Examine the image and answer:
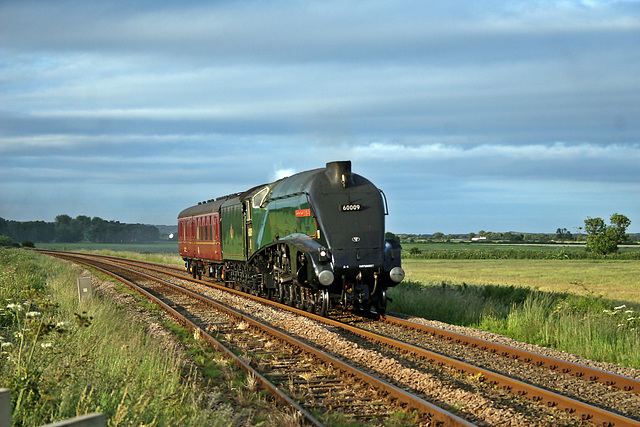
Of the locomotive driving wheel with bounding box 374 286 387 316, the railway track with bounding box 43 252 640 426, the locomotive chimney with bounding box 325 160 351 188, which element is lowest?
the railway track with bounding box 43 252 640 426

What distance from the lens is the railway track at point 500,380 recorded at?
7152 mm

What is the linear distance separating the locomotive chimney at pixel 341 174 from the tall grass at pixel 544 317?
449 cm

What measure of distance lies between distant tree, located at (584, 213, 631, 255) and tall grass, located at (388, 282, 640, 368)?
70624mm

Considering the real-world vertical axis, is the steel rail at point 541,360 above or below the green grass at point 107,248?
below

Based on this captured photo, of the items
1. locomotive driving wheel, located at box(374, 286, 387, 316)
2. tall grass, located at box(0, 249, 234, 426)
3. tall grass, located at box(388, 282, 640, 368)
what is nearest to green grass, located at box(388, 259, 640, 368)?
tall grass, located at box(388, 282, 640, 368)

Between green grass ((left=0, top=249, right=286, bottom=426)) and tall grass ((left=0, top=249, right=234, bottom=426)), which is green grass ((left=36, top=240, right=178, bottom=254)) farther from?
tall grass ((left=0, top=249, right=234, bottom=426))

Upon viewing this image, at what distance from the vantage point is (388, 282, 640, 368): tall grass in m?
11.4

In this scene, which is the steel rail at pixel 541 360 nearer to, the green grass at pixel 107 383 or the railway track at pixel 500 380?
the railway track at pixel 500 380

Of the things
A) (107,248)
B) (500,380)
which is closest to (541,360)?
(500,380)

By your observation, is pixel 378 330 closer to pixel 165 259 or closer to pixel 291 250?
pixel 291 250

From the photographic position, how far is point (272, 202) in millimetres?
19500

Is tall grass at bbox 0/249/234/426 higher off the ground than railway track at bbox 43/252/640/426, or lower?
higher

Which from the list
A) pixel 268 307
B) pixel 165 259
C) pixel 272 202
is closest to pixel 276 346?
pixel 268 307

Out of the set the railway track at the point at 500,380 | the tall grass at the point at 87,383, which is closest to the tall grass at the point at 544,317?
the railway track at the point at 500,380
